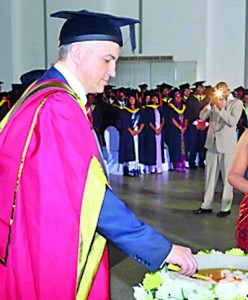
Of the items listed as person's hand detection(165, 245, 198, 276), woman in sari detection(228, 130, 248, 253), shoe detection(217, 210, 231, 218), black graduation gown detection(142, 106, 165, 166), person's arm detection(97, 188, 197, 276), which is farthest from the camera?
black graduation gown detection(142, 106, 165, 166)

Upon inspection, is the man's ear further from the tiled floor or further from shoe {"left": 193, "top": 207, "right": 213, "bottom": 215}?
shoe {"left": 193, "top": 207, "right": 213, "bottom": 215}

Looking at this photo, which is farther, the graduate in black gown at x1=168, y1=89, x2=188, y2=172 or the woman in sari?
the graduate in black gown at x1=168, y1=89, x2=188, y2=172

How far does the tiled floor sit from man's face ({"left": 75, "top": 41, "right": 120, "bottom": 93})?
276 cm

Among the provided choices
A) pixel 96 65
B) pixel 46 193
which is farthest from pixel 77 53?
pixel 46 193

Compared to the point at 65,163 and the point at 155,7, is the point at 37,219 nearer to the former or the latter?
the point at 65,163

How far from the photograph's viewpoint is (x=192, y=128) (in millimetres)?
12305

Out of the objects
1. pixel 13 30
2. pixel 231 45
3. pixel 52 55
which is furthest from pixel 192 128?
pixel 13 30

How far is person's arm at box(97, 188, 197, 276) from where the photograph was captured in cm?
194

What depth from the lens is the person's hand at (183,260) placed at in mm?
1834

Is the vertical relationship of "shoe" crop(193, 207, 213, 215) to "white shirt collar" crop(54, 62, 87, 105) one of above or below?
below

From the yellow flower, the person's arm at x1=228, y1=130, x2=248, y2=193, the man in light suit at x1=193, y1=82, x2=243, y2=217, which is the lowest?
the man in light suit at x1=193, y1=82, x2=243, y2=217

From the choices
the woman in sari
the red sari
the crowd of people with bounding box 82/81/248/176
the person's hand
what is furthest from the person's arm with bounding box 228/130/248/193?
the crowd of people with bounding box 82/81/248/176

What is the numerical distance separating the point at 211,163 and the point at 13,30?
1075 centimetres

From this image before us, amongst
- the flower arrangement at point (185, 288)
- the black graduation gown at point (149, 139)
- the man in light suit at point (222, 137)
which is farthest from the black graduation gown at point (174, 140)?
the flower arrangement at point (185, 288)
